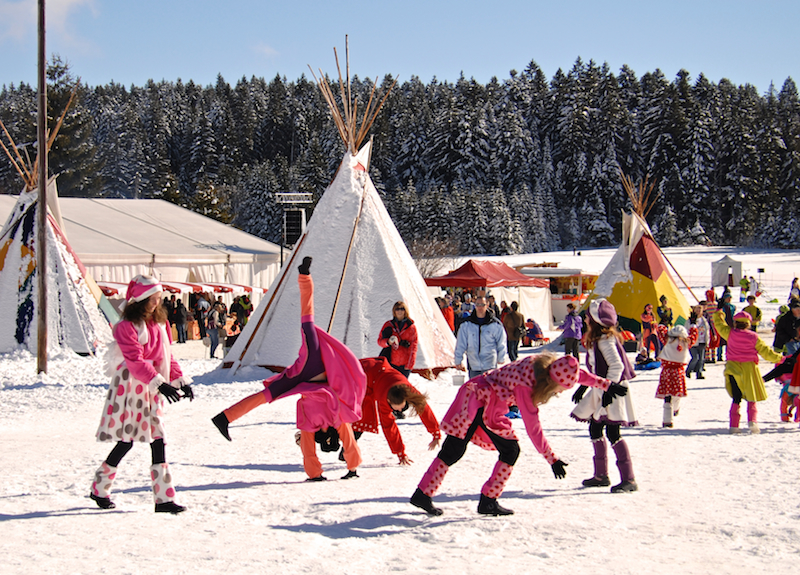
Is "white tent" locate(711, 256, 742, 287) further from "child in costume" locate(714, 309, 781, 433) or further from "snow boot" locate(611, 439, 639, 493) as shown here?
"snow boot" locate(611, 439, 639, 493)

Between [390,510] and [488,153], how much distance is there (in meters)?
85.0

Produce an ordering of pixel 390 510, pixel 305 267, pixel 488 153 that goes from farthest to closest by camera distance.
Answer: pixel 488 153
pixel 305 267
pixel 390 510

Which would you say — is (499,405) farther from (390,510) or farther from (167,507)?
(167,507)

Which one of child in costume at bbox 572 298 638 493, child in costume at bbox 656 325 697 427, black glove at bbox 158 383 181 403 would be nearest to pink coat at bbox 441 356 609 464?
child in costume at bbox 572 298 638 493

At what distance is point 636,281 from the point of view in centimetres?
1741

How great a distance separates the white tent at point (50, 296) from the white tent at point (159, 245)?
6.54m

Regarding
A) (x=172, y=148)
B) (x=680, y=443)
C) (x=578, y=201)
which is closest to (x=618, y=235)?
(x=578, y=201)

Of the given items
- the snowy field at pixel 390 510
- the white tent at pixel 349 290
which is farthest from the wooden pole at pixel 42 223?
the snowy field at pixel 390 510

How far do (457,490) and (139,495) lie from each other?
79.3 inches

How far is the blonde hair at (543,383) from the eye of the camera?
156 inches

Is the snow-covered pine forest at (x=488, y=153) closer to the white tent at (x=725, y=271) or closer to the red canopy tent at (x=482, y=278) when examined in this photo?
the white tent at (x=725, y=271)

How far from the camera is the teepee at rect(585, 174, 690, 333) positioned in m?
17.1

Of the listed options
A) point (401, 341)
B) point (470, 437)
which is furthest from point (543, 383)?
point (401, 341)

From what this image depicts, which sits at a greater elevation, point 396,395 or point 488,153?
point 488,153
